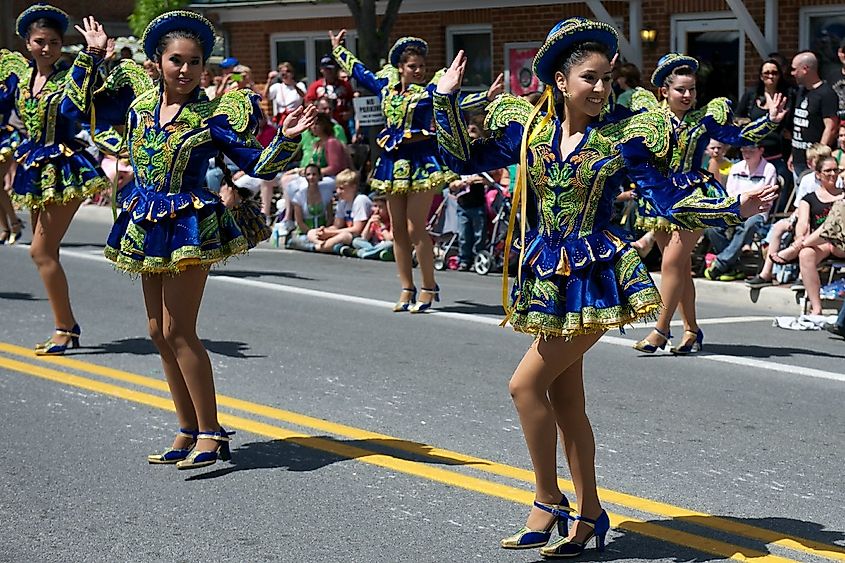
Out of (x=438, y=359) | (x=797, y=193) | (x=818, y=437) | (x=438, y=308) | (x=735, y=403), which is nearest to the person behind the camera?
(x=818, y=437)

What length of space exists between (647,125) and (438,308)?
701cm

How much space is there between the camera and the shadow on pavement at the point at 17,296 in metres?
12.9

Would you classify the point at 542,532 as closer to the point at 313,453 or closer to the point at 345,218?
the point at 313,453

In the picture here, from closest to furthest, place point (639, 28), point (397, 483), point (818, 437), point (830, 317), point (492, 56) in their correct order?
point (397, 483) < point (818, 437) < point (830, 317) < point (639, 28) < point (492, 56)

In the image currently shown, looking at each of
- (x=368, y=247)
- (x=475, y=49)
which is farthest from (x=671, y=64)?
(x=475, y=49)

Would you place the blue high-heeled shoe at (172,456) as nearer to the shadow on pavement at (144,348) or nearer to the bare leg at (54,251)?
the shadow on pavement at (144,348)

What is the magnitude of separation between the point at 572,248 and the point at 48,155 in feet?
17.9

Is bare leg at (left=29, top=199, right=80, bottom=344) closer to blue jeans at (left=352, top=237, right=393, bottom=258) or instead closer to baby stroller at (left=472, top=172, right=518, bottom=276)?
baby stroller at (left=472, top=172, right=518, bottom=276)

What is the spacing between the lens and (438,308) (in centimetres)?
1270

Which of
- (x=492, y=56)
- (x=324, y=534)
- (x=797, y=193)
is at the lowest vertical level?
(x=324, y=534)

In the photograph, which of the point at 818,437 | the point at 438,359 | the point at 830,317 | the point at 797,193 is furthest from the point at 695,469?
the point at 797,193

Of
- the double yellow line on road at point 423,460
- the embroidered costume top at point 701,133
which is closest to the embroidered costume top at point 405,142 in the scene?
the embroidered costume top at point 701,133

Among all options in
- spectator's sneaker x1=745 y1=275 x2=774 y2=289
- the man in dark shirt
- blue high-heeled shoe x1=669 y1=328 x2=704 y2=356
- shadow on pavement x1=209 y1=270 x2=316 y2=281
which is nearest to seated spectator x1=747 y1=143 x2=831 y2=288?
spectator's sneaker x1=745 y1=275 x2=774 y2=289

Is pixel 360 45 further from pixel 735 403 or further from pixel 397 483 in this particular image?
pixel 397 483
